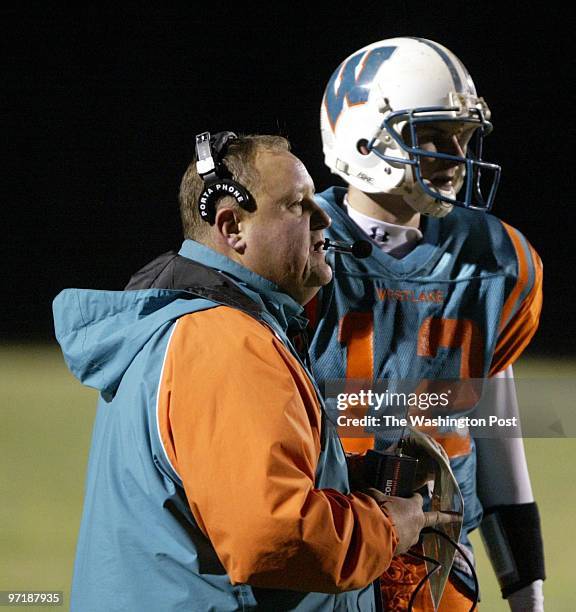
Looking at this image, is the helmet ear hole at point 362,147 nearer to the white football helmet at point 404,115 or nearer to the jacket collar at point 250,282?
the white football helmet at point 404,115

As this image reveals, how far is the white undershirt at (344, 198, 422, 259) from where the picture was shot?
247 centimetres

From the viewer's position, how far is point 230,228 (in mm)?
1728

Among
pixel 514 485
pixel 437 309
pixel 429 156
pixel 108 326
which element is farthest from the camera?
pixel 514 485

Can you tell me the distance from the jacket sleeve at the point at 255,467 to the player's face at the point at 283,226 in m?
0.25

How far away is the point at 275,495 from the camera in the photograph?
135 cm

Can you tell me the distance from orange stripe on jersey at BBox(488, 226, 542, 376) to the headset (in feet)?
3.24

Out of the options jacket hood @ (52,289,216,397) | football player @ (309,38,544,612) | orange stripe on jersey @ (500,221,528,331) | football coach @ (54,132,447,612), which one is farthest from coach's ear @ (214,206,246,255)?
orange stripe on jersey @ (500,221,528,331)

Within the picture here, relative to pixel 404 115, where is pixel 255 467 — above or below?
below

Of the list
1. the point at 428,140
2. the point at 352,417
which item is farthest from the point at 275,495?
the point at 428,140

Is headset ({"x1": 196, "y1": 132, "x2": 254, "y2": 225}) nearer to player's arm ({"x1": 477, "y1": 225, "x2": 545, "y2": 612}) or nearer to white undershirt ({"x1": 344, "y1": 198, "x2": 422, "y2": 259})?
white undershirt ({"x1": 344, "y1": 198, "x2": 422, "y2": 259})

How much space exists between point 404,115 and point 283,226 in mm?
704

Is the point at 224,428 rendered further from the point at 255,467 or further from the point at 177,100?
the point at 177,100

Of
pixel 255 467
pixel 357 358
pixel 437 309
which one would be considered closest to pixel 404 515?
pixel 255 467

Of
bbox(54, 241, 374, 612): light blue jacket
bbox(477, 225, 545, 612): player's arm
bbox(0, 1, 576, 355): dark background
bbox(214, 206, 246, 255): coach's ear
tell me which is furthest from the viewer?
bbox(0, 1, 576, 355): dark background
